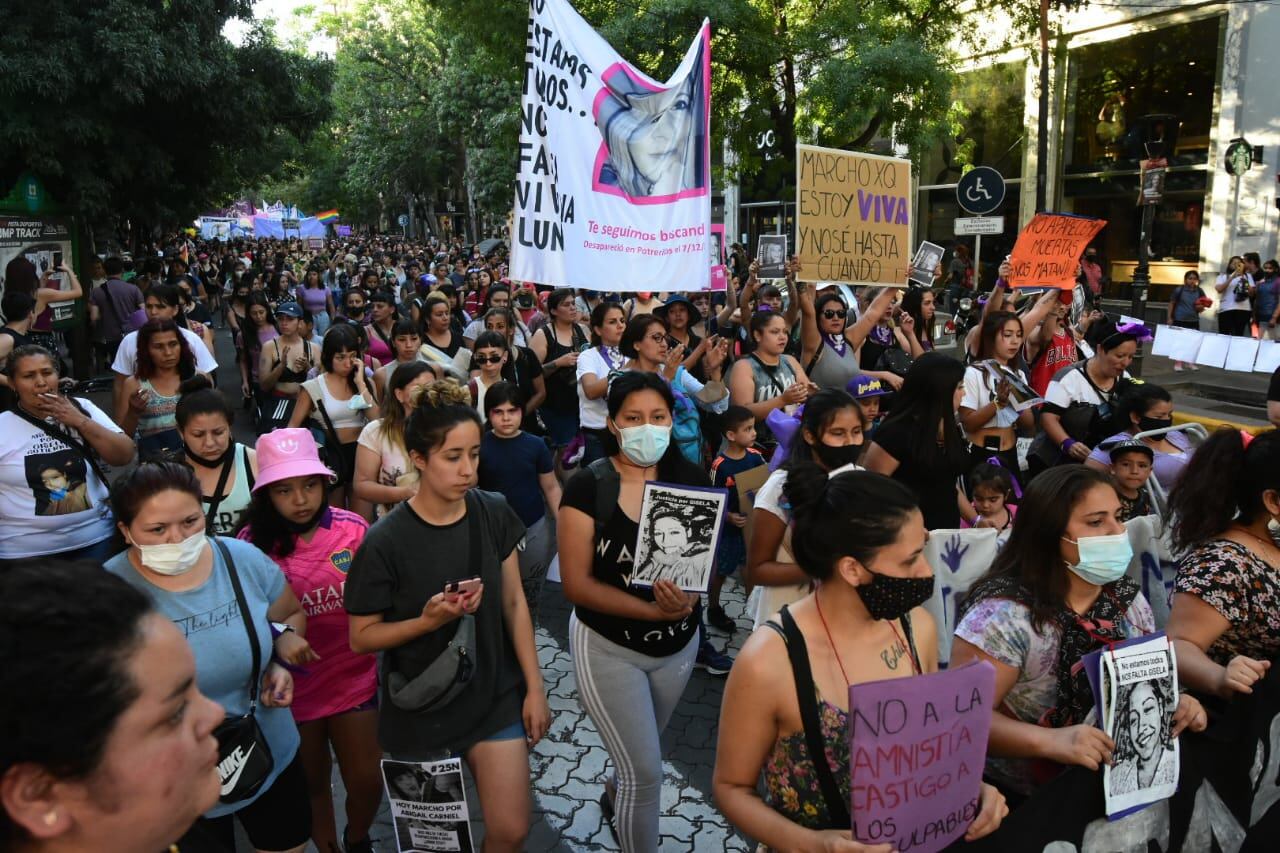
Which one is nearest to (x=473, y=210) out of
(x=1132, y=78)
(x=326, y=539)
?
(x=1132, y=78)

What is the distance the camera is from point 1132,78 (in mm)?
20891

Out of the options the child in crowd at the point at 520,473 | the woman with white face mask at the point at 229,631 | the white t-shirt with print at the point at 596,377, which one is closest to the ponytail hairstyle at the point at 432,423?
the woman with white face mask at the point at 229,631

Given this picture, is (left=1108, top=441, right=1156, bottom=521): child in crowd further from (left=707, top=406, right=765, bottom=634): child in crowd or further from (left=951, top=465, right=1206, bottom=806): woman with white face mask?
(left=951, top=465, right=1206, bottom=806): woman with white face mask

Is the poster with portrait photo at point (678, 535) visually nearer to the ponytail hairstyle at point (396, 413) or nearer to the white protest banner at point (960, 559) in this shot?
the white protest banner at point (960, 559)

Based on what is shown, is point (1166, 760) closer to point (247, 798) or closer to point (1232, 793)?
point (1232, 793)

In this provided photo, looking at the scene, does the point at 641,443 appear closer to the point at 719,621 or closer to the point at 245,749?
the point at 245,749

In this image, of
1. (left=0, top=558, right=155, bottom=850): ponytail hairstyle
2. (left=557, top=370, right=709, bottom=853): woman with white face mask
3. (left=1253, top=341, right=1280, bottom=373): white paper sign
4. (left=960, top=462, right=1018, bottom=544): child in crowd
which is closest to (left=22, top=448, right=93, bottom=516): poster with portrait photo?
(left=557, top=370, right=709, bottom=853): woman with white face mask

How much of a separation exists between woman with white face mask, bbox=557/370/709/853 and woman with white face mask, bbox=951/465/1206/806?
103 cm

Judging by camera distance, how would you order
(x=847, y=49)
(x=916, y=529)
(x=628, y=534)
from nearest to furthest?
(x=916, y=529), (x=628, y=534), (x=847, y=49)

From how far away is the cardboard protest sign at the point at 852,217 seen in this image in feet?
23.0

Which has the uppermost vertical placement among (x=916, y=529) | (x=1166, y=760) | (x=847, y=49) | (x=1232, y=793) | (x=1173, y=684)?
(x=847, y=49)

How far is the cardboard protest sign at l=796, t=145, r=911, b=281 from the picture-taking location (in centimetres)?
702

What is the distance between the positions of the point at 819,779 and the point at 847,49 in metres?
16.2

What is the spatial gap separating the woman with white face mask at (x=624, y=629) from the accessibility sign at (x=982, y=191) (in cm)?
877
